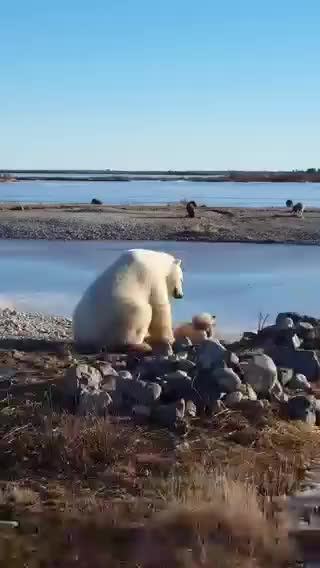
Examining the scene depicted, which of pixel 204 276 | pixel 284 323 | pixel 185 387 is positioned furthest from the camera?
pixel 204 276

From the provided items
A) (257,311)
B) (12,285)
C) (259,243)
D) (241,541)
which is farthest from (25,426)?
(259,243)

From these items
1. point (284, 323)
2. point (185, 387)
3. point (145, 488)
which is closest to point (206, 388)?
point (185, 387)

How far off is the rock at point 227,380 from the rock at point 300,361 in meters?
1.52

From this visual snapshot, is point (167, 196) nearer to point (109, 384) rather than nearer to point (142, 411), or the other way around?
point (109, 384)

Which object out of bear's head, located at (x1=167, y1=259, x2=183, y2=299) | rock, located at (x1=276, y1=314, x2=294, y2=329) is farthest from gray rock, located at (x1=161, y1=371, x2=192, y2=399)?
bear's head, located at (x1=167, y1=259, x2=183, y2=299)

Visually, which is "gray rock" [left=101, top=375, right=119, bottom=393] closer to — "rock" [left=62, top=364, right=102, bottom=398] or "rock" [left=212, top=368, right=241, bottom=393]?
"rock" [left=62, top=364, right=102, bottom=398]

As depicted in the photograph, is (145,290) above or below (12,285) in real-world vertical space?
above

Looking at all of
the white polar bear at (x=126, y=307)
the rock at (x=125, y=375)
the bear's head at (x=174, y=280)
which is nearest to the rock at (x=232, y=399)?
the rock at (x=125, y=375)

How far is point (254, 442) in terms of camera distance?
7.25 metres

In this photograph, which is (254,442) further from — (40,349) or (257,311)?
(257,311)

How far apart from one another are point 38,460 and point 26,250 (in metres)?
23.3

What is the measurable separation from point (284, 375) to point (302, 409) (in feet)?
2.79

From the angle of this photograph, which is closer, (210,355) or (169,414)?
(169,414)

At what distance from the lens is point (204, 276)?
21.6 meters
